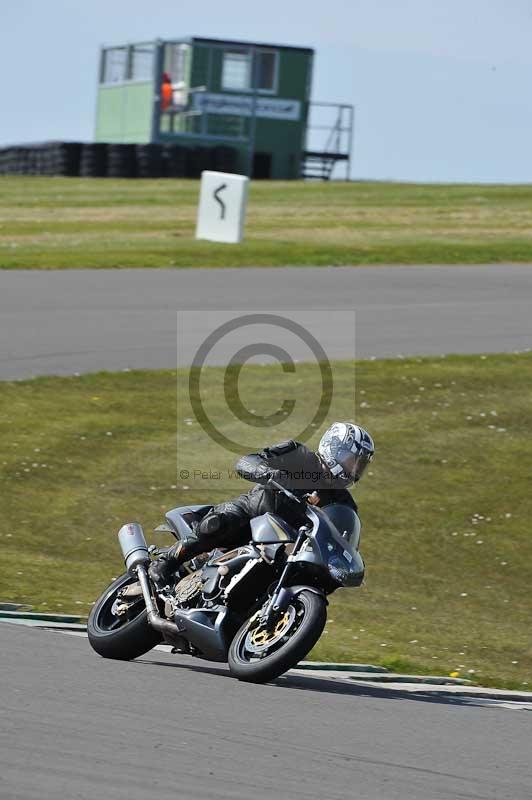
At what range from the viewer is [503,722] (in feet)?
23.8

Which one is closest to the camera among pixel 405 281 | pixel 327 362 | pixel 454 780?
pixel 454 780

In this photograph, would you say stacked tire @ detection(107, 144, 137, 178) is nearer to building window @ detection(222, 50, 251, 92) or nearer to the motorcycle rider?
building window @ detection(222, 50, 251, 92)

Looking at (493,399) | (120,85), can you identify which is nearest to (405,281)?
(493,399)

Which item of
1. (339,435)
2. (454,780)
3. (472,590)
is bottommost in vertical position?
(472,590)

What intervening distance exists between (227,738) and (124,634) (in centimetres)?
222

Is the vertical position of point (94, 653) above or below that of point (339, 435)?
below

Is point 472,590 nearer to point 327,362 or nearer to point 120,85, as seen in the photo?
point 327,362

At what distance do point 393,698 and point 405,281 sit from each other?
16657 millimetres

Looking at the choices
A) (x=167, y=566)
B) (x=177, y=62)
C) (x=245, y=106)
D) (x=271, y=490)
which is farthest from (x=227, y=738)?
(x=245, y=106)

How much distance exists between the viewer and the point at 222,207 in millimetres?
27844

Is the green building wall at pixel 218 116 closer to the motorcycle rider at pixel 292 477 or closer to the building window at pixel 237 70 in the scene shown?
the building window at pixel 237 70

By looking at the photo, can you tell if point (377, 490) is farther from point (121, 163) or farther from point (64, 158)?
point (64, 158)

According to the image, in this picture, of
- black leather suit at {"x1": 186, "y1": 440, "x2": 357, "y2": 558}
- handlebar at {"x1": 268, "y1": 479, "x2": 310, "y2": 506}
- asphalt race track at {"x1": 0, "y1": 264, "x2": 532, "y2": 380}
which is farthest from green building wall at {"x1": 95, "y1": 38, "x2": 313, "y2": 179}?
handlebar at {"x1": 268, "y1": 479, "x2": 310, "y2": 506}

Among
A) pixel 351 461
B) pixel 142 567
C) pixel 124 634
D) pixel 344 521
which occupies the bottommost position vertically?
pixel 124 634
